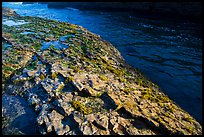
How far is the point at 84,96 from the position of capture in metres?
11.0

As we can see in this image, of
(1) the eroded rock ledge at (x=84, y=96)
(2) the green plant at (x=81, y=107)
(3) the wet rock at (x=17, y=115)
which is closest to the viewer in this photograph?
(3) the wet rock at (x=17, y=115)

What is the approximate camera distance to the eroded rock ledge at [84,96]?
364 inches

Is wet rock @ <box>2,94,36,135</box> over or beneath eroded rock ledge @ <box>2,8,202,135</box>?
beneath

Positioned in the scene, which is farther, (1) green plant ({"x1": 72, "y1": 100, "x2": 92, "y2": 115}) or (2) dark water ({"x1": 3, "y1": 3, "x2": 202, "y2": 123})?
(2) dark water ({"x1": 3, "y1": 3, "x2": 202, "y2": 123})

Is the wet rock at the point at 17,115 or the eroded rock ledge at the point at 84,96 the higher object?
the eroded rock ledge at the point at 84,96

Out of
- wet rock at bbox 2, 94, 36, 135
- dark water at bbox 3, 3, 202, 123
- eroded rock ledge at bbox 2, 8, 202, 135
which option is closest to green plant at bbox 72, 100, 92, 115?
eroded rock ledge at bbox 2, 8, 202, 135

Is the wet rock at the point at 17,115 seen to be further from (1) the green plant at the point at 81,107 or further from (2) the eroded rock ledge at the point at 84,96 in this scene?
(1) the green plant at the point at 81,107

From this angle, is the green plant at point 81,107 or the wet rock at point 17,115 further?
the green plant at point 81,107

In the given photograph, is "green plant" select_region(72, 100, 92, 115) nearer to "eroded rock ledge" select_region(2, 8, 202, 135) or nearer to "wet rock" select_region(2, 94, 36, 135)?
"eroded rock ledge" select_region(2, 8, 202, 135)

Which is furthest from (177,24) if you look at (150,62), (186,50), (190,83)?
(190,83)

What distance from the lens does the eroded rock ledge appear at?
364 inches

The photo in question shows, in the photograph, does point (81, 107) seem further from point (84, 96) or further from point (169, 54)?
point (169, 54)

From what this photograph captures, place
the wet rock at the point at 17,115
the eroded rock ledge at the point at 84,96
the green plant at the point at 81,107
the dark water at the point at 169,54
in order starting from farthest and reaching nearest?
the dark water at the point at 169,54, the green plant at the point at 81,107, the eroded rock ledge at the point at 84,96, the wet rock at the point at 17,115

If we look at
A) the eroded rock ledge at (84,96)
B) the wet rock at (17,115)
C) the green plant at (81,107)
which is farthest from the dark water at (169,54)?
the wet rock at (17,115)
